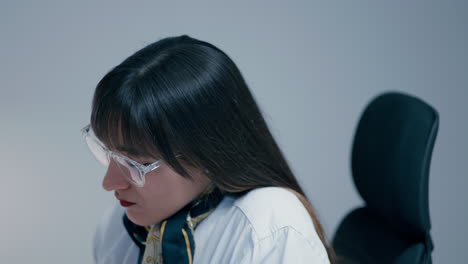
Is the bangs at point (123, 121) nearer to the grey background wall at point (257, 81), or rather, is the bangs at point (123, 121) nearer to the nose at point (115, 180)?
the nose at point (115, 180)

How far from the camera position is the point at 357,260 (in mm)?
1183

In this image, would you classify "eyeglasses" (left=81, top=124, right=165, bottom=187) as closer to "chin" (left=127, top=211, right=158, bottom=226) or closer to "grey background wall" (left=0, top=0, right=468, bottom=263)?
"chin" (left=127, top=211, right=158, bottom=226)

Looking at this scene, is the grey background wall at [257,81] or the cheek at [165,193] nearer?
the cheek at [165,193]

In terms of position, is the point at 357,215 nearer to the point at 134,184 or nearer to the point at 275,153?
the point at 275,153

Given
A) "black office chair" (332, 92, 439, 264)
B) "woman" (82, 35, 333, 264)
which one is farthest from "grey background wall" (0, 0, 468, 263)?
"woman" (82, 35, 333, 264)

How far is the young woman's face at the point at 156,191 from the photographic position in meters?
0.85

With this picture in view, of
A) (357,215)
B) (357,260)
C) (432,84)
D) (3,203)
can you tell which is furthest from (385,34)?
(3,203)

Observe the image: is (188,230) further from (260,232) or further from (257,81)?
(257,81)

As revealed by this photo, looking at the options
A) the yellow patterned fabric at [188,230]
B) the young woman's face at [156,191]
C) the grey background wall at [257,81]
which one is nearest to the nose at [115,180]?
the young woman's face at [156,191]

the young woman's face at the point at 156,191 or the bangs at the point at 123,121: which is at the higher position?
the bangs at the point at 123,121

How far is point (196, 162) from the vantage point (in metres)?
0.84

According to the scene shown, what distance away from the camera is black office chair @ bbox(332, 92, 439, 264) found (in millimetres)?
951

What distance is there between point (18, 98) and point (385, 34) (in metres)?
1.23

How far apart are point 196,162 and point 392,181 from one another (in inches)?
17.1
